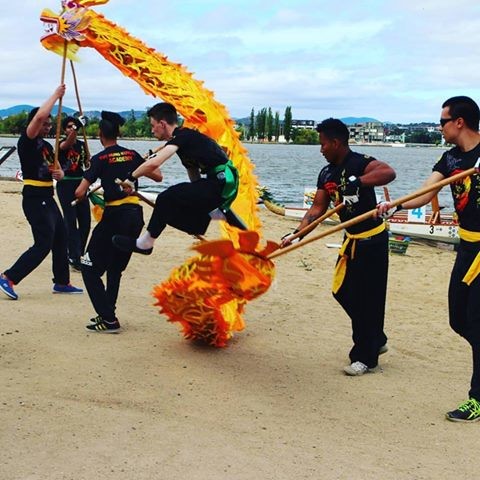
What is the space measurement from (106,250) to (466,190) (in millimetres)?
3578

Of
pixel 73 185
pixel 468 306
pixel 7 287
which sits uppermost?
pixel 73 185

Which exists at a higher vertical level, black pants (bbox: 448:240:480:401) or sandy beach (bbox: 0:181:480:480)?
black pants (bbox: 448:240:480:401)

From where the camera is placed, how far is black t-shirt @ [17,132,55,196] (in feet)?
26.8

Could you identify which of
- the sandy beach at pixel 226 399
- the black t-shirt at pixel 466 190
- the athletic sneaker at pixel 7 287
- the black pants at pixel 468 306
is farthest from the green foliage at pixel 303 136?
the black pants at pixel 468 306

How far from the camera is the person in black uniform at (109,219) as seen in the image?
692 cm

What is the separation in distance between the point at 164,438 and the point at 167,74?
3.81 meters

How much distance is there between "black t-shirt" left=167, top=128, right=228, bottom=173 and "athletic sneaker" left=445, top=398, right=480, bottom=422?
8.84 ft

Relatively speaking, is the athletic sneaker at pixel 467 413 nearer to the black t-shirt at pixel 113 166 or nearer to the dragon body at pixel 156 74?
the dragon body at pixel 156 74

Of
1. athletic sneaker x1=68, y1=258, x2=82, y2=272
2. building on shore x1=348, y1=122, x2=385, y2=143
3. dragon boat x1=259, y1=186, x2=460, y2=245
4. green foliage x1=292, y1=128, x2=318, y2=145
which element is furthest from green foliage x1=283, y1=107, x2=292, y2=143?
athletic sneaker x1=68, y1=258, x2=82, y2=272

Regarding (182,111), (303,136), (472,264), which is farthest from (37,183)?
(303,136)

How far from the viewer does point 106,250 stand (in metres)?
6.96

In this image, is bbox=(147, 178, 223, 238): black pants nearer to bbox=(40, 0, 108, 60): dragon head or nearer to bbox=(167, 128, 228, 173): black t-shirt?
bbox=(167, 128, 228, 173): black t-shirt

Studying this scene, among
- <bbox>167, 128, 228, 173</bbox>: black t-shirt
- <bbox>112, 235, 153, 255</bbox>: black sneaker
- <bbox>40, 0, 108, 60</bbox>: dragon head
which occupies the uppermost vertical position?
<bbox>40, 0, 108, 60</bbox>: dragon head

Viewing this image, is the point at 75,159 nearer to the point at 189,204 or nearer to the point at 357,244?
the point at 189,204
